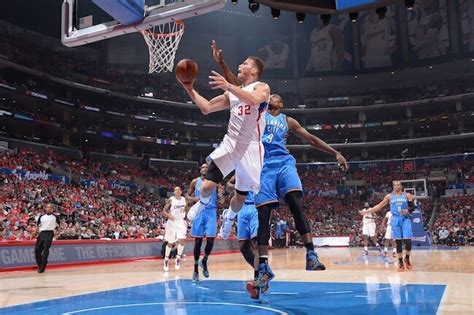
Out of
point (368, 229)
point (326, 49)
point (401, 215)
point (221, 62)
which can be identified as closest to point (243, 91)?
point (221, 62)

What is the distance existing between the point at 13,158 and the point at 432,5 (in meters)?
36.8

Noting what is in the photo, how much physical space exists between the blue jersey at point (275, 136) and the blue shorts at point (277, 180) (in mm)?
79

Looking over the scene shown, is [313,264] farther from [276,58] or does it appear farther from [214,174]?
[276,58]

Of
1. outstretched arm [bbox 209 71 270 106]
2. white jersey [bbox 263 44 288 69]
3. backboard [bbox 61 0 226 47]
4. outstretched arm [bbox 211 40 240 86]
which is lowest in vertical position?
outstretched arm [bbox 209 71 270 106]

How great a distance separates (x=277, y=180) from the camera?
544 centimetres

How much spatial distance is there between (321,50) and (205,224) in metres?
40.3

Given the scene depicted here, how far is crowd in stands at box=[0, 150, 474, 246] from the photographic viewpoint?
19172mm

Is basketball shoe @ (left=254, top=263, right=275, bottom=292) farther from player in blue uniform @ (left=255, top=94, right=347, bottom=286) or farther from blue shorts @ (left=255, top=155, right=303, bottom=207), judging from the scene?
blue shorts @ (left=255, top=155, right=303, bottom=207)

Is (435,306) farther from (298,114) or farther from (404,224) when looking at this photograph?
(298,114)

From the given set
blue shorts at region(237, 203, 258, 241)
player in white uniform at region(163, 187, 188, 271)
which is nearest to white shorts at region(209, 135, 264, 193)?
blue shorts at region(237, 203, 258, 241)

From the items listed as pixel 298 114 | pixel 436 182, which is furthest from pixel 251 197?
pixel 298 114

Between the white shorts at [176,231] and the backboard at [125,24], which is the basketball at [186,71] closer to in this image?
the backboard at [125,24]

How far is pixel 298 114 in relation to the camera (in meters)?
46.1

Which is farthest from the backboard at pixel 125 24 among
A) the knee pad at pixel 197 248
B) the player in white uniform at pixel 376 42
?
the player in white uniform at pixel 376 42
